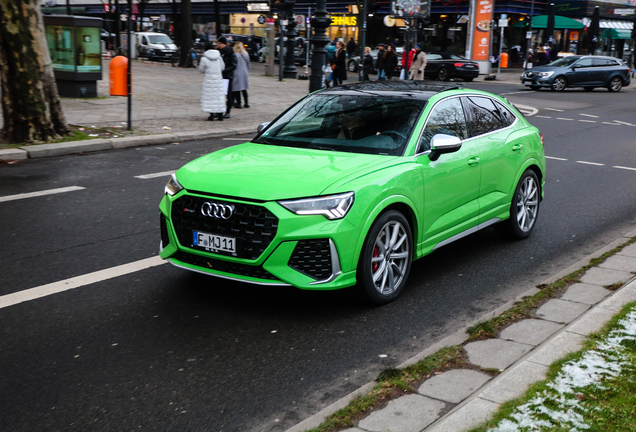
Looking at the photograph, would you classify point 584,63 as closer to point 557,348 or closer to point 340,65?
point 340,65

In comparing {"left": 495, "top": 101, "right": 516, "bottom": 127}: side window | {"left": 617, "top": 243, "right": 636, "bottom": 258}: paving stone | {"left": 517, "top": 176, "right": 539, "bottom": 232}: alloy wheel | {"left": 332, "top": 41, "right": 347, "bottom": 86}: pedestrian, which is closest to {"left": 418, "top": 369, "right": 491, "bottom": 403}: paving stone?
{"left": 617, "top": 243, "right": 636, "bottom": 258}: paving stone

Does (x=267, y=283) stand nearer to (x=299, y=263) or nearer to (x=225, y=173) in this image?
(x=299, y=263)

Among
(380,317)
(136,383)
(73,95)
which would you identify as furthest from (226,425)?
(73,95)

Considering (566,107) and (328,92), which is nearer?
(328,92)

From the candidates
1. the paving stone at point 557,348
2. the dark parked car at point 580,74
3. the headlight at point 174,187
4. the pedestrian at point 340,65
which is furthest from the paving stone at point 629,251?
the dark parked car at point 580,74

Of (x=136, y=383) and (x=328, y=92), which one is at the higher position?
(x=328, y=92)

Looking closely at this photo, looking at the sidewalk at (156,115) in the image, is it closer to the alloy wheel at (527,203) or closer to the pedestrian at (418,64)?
the pedestrian at (418,64)

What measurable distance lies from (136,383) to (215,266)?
1.11 metres

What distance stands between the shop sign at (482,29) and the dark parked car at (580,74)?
11.7m

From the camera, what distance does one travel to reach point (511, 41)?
5006cm

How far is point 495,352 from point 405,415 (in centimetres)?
101

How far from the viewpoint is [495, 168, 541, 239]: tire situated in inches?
268

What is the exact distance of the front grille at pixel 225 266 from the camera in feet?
14.9

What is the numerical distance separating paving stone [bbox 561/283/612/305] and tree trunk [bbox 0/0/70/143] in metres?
9.50
